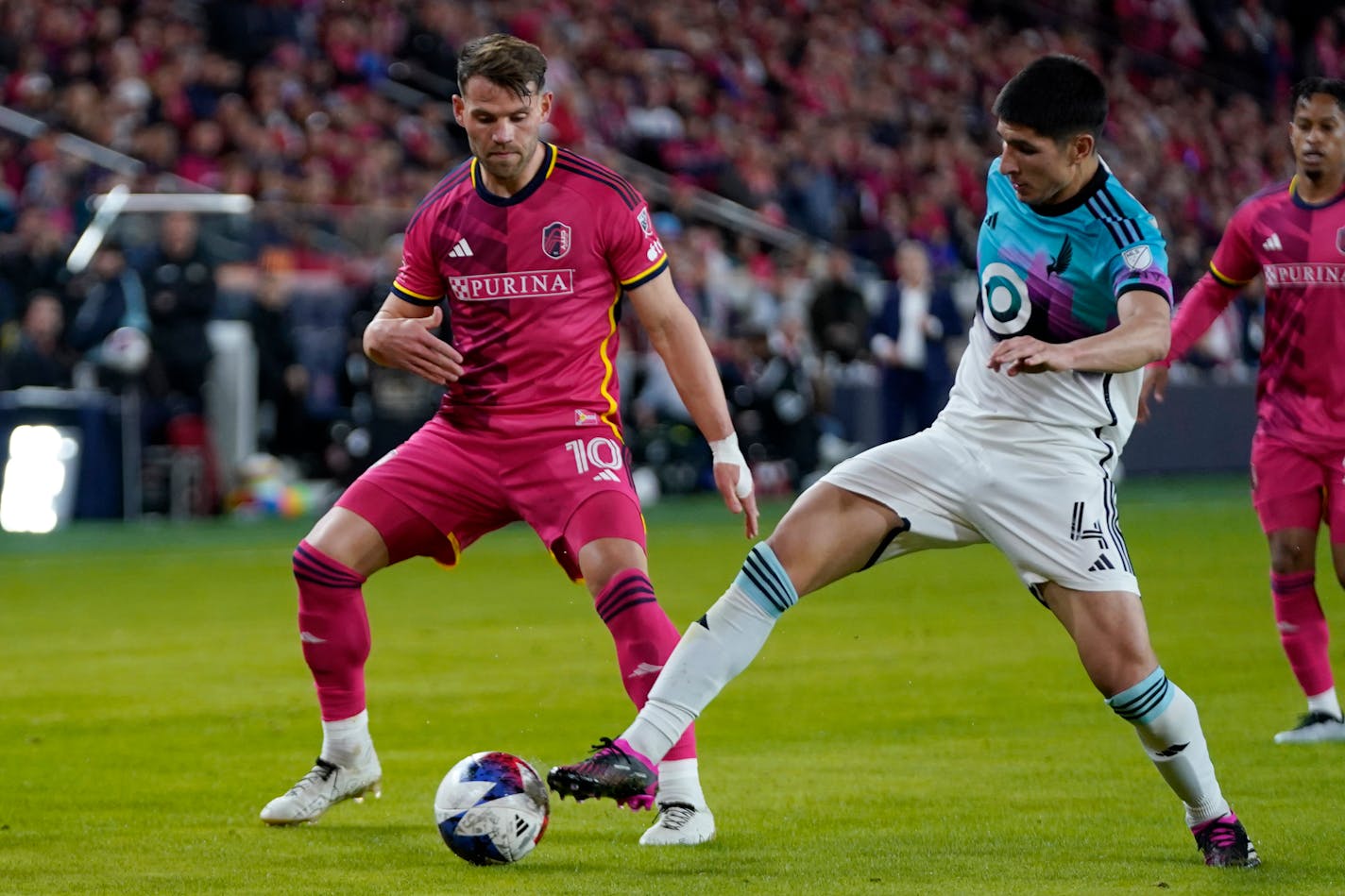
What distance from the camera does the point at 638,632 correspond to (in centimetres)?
617

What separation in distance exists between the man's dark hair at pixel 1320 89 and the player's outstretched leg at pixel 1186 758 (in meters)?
3.16

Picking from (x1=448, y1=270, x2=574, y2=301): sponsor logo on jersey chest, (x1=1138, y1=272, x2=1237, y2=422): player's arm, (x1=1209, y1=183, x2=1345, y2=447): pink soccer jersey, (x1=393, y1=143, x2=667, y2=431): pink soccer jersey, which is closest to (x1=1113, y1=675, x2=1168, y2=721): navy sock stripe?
(x1=393, y1=143, x2=667, y2=431): pink soccer jersey

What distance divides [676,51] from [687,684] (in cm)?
2289

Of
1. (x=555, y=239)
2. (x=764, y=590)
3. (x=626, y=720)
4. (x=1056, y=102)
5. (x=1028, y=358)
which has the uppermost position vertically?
(x=1056, y=102)

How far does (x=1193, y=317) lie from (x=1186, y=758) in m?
2.99

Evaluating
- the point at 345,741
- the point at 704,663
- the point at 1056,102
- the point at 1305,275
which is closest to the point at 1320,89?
the point at 1305,275

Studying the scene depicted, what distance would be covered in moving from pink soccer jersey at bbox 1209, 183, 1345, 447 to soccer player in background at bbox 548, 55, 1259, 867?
2508 millimetres

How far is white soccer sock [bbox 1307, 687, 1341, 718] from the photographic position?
8211mm

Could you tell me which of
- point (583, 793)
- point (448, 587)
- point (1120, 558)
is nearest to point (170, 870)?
point (583, 793)

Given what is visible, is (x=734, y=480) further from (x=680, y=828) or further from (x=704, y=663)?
(x=680, y=828)

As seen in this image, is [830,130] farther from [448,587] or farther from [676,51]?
[448,587]

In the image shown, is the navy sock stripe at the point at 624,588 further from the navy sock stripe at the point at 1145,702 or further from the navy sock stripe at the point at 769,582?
the navy sock stripe at the point at 1145,702

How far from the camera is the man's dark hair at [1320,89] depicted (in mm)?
7947

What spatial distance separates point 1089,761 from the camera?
7609 mm
